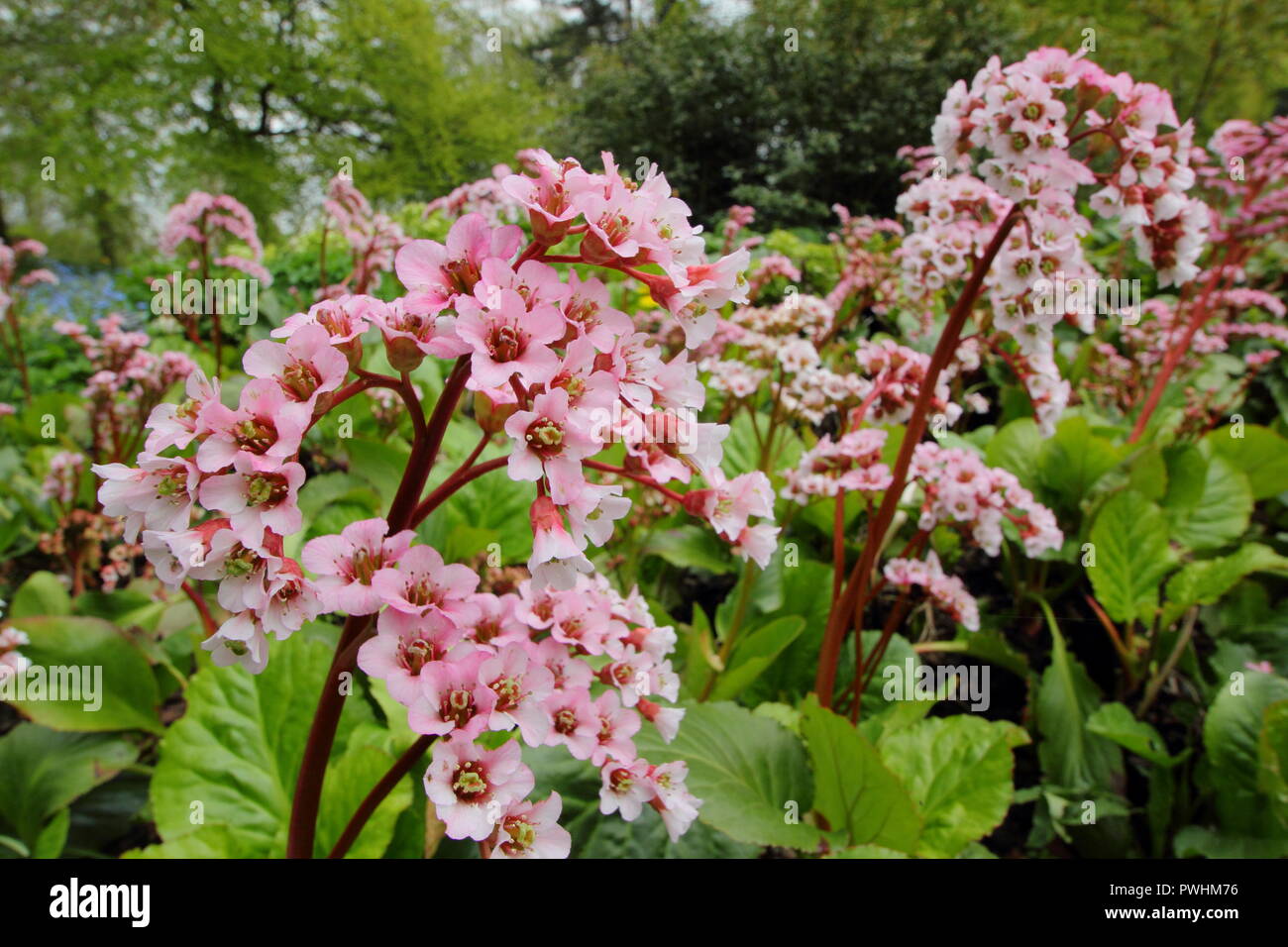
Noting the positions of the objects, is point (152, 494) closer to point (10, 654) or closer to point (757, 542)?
point (757, 542)

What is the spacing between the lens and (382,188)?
9.81 meters

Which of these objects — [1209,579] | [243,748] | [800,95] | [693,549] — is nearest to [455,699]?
[243,748]

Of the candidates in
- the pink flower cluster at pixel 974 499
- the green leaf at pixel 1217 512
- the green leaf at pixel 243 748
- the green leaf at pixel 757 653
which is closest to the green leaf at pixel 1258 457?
the green leaf at pixel 1217 512

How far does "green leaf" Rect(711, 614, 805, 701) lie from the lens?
1.52 m

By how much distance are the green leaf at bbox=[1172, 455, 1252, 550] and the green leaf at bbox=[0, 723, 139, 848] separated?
2.77 metres

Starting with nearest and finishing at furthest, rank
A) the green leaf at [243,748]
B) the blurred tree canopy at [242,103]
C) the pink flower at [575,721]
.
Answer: the pink flower at [575,721] < the green leaf at [243,748] < the blurred tree canopy at [242,103]

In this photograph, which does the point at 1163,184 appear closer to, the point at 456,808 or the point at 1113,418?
the point at 456,808

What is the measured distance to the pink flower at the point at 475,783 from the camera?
624mm

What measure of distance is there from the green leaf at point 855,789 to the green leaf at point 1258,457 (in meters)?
1.92

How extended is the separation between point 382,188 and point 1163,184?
1018 cm

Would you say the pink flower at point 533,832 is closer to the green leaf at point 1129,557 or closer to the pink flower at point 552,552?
the pink flower at point 552,552

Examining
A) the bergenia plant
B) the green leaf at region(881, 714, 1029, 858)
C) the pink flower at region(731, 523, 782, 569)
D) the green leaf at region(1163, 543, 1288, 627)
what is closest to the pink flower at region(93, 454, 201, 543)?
the bergenia plant

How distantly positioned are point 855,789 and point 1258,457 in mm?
2055
